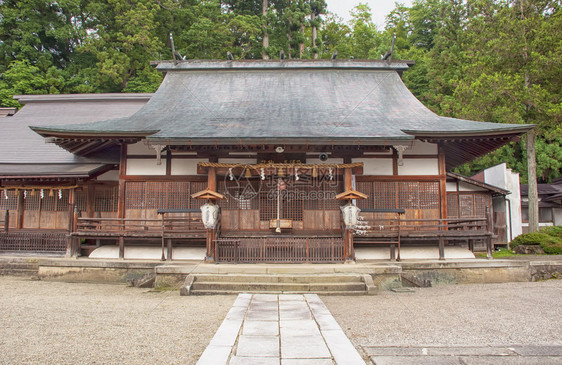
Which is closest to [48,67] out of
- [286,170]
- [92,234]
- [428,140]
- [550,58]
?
[92,234]

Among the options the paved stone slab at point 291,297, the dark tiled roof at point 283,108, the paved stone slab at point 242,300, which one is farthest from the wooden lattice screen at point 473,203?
the paved stone slab at point 242,300

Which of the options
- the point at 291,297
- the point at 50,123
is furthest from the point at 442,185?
the point at 50,123

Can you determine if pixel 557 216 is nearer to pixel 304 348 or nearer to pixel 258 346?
pixel 304 348

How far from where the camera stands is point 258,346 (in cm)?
482

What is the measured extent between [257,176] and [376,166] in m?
4.06

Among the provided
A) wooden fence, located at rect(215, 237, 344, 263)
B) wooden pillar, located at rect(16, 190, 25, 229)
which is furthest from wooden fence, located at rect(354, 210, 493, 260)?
wooden pillar, located at rect(16, 190, 25, 229)

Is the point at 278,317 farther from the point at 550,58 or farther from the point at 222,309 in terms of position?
the point at 550,58

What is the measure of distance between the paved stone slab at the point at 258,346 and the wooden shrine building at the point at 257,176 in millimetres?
5261

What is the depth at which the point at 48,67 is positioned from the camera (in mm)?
29094

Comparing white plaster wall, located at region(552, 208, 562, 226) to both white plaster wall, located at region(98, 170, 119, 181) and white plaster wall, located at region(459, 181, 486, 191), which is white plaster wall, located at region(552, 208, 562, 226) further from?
white plaster wall, located at region(98, 170, 119, 181)

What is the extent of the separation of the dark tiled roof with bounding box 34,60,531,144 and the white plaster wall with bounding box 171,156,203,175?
1.19m

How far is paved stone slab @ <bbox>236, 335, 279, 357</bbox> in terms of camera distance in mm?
4555

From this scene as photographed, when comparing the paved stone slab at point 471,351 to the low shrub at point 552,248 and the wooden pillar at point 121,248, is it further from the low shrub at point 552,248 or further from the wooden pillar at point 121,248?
the low shrub at point 552,248

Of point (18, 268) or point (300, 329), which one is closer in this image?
point (300, 329)
